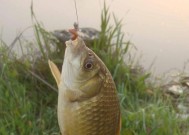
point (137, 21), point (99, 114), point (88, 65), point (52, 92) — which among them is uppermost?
point (88, 65)

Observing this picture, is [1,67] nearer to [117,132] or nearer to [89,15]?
[89,15]

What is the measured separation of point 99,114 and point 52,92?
184 centimetres

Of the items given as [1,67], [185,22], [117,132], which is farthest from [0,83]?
[185,22]

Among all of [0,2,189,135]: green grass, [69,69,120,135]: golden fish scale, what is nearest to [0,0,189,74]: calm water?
[0,2,189,135]: green grass

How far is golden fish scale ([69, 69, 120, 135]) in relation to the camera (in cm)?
145

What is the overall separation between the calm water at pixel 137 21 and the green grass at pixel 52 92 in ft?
1.54

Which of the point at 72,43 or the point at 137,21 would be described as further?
the point at 137,21

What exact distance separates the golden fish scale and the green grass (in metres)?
1.40

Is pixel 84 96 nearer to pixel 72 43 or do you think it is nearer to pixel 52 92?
pixel 72 43

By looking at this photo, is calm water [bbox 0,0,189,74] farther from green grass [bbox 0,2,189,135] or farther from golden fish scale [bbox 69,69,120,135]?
golden fish scale [bbox 69,69,120,135]

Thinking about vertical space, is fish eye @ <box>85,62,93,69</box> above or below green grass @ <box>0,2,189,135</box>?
above

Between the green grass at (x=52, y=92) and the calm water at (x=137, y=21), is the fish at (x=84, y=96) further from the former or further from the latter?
the calm water at (x=137, y=21)

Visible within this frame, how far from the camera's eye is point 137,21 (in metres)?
4.45

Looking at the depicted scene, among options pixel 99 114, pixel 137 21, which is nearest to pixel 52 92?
pixel 137 21
